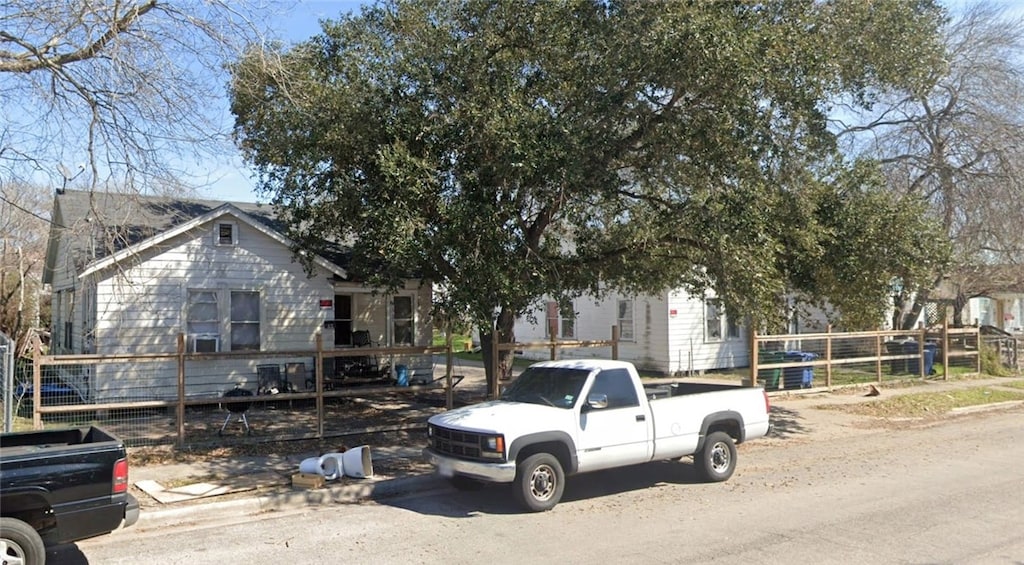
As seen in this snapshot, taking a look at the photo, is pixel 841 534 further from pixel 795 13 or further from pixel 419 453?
pixel 795 13

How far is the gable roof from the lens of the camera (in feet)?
32.4

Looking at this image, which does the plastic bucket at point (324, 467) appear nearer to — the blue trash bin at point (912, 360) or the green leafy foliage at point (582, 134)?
the green leafy foliage at point (582, 134)

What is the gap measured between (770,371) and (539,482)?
1220 centimetres

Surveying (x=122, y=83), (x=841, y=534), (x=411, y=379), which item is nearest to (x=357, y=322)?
→ (x=411, y=379)

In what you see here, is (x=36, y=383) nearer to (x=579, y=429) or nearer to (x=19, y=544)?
(x=19, y=544)

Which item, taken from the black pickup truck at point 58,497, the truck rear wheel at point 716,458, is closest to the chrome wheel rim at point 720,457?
the truck rear wheel at point 716,458

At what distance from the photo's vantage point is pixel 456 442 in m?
8.30

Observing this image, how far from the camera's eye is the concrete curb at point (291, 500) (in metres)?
7.92

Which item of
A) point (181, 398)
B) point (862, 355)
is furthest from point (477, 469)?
point (862, 355)

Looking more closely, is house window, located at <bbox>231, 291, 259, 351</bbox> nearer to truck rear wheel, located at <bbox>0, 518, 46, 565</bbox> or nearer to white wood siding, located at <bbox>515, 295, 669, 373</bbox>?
white wood siding, located at <bbox>515, 295, 669, 373</bbox>

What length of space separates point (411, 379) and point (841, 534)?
12.7 m

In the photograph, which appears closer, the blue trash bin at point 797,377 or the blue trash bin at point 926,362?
the blue trash bin at point 797,377

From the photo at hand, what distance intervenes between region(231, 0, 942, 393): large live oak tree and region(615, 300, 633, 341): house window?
485 inches

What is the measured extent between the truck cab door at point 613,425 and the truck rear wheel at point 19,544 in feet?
17.1
